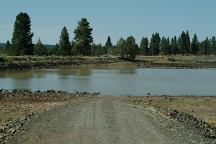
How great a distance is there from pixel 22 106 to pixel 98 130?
14.4 m

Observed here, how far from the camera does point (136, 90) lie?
52.6 m

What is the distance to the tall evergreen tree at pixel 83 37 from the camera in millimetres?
147875

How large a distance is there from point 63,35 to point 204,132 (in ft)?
389

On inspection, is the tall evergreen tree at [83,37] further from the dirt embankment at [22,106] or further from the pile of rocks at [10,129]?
the pile of rocks at [10,129]

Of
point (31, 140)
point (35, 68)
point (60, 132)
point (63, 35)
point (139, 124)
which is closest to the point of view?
point (31, 140)

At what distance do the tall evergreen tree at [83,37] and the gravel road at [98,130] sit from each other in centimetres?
12043

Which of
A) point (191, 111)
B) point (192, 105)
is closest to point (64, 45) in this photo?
point (192, 105)

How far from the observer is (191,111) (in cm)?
3366

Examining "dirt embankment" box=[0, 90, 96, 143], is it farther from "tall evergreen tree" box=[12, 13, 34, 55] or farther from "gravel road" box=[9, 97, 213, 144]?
"tall evergreen tree" box=[12, 13, 34, 55]

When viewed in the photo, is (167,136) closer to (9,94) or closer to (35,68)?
(9,94)

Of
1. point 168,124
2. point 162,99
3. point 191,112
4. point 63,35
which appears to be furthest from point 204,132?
point 63,35

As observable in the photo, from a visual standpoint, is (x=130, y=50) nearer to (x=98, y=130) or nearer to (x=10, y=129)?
(x=10, y=129)

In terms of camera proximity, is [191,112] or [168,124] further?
[191,112]

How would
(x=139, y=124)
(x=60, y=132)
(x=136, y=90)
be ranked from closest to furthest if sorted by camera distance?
(x=60, y=132) < (x=139, y=124) < (x=136, y=90)
